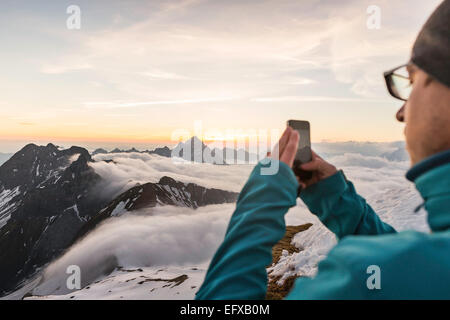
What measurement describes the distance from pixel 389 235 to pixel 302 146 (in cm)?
121

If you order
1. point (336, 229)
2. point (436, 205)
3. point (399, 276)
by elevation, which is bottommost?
point (336, 229)

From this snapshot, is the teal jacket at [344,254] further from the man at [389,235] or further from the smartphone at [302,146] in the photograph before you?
the smartphone at [302,146]

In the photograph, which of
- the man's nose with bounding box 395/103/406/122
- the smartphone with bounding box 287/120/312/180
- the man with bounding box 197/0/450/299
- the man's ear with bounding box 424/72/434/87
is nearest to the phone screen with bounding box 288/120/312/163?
the smartphone with bounding box 287/120/312/180

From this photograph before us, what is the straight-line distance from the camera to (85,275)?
553ft

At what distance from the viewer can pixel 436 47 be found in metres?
1.27

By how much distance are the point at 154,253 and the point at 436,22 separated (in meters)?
165

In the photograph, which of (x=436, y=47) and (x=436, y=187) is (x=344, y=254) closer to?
(x=436, y=187)

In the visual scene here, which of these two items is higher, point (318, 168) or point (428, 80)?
point (428, 80)

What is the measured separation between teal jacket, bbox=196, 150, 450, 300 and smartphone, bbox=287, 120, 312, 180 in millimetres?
591

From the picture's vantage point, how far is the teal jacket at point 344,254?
3.04 feet

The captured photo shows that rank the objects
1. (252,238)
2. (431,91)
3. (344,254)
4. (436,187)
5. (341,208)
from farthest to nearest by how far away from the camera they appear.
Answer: (341,208) → (252,238) → (431,91) → (436,187) → (344,254)

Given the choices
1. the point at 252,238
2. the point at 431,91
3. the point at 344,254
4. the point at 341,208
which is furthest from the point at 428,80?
the point at 341,208
